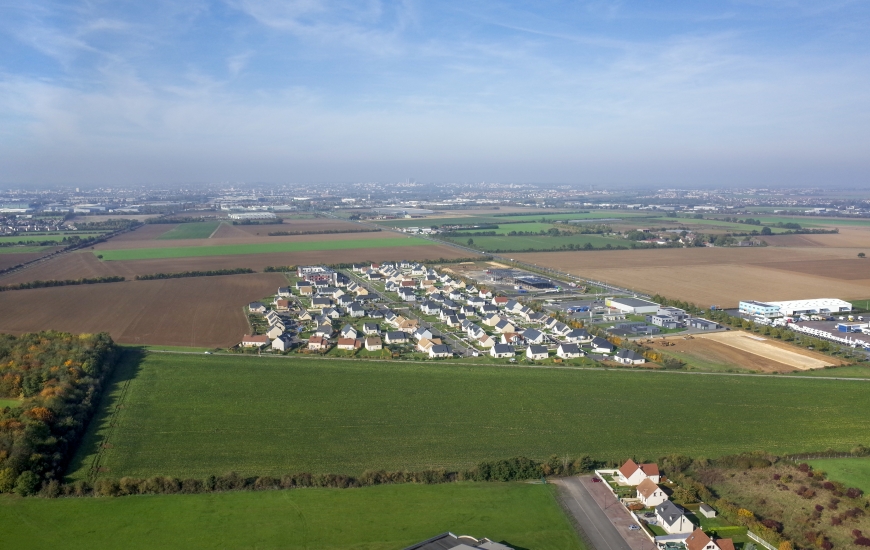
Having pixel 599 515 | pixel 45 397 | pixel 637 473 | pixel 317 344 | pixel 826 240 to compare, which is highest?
pixel 826 240

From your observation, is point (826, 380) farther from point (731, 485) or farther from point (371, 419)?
point (371, 419)

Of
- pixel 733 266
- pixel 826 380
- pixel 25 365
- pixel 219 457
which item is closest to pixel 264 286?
pixel 25 365

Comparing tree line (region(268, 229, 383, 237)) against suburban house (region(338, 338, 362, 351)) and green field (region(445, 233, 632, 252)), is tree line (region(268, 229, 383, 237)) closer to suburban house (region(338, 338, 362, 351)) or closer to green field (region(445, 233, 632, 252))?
green field (region(445, 233, 632, 252))

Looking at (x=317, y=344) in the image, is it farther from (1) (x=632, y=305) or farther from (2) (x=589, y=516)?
(1) (x=632, y=305)

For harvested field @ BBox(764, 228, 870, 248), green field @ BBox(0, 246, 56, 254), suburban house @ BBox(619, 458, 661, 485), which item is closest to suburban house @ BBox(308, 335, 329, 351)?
suburban house @ BBox(619, 458, 661, 485)

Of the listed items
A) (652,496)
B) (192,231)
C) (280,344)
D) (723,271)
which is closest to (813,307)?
(723,271)

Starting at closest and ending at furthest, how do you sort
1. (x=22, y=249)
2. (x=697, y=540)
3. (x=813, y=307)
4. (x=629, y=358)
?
(x=697, y=540) < (x=629, y=358) < (x=813, y=307) < (x=22, y=249)

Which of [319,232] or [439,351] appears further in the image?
[319,232]
